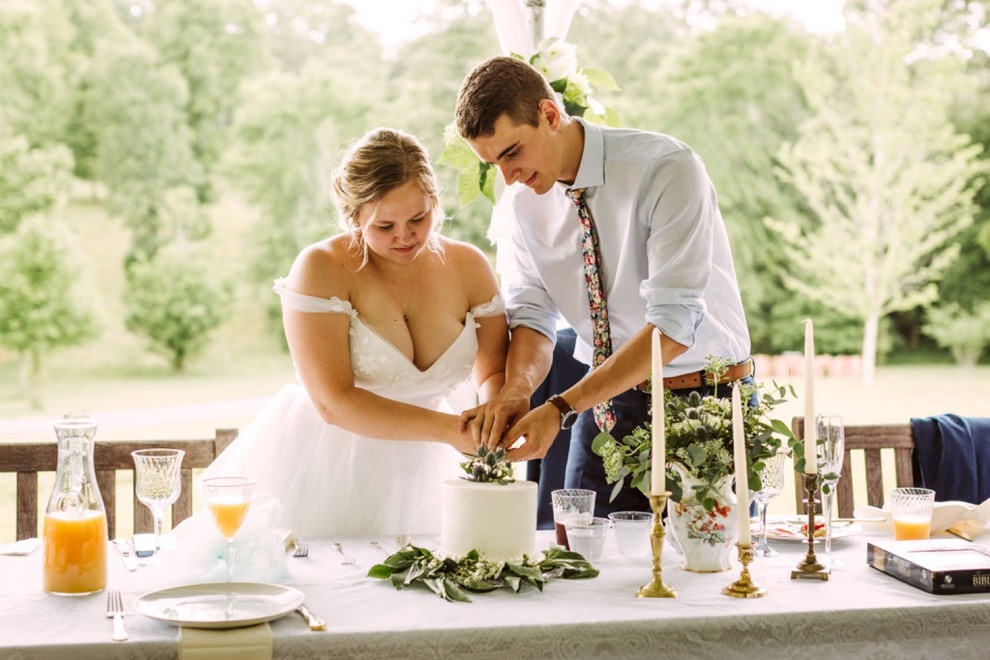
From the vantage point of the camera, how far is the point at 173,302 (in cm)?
1101

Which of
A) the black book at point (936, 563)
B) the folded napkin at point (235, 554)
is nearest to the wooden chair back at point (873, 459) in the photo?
the black book at point (936, 563)

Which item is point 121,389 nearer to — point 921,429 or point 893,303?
point 893,303

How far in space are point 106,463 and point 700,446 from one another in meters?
1.29

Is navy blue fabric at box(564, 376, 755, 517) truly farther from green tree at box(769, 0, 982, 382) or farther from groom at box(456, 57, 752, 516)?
green tree at box(769, 0, 982, 382)

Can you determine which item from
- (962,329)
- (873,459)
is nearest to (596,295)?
(873,459)

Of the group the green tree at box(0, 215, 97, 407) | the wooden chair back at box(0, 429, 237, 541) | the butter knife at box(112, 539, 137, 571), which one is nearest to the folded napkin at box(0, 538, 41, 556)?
the butter knife at box(112, 539, 137, 571)

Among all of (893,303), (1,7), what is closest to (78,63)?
(1,7)

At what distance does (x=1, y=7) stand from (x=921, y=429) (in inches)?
403

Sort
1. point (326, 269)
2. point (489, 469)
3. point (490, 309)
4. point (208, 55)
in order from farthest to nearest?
point (208, 55) < point (490, 309) < point (326, 269) < point (489, 469)

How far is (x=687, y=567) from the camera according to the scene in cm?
176

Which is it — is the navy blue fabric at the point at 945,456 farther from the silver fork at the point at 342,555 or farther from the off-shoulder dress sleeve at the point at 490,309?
the silver fork at the point at 342,555

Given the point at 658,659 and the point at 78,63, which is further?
the point at 78,63

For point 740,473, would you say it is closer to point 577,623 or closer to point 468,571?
point 577,623

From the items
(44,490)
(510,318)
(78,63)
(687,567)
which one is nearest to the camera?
(687,567)
